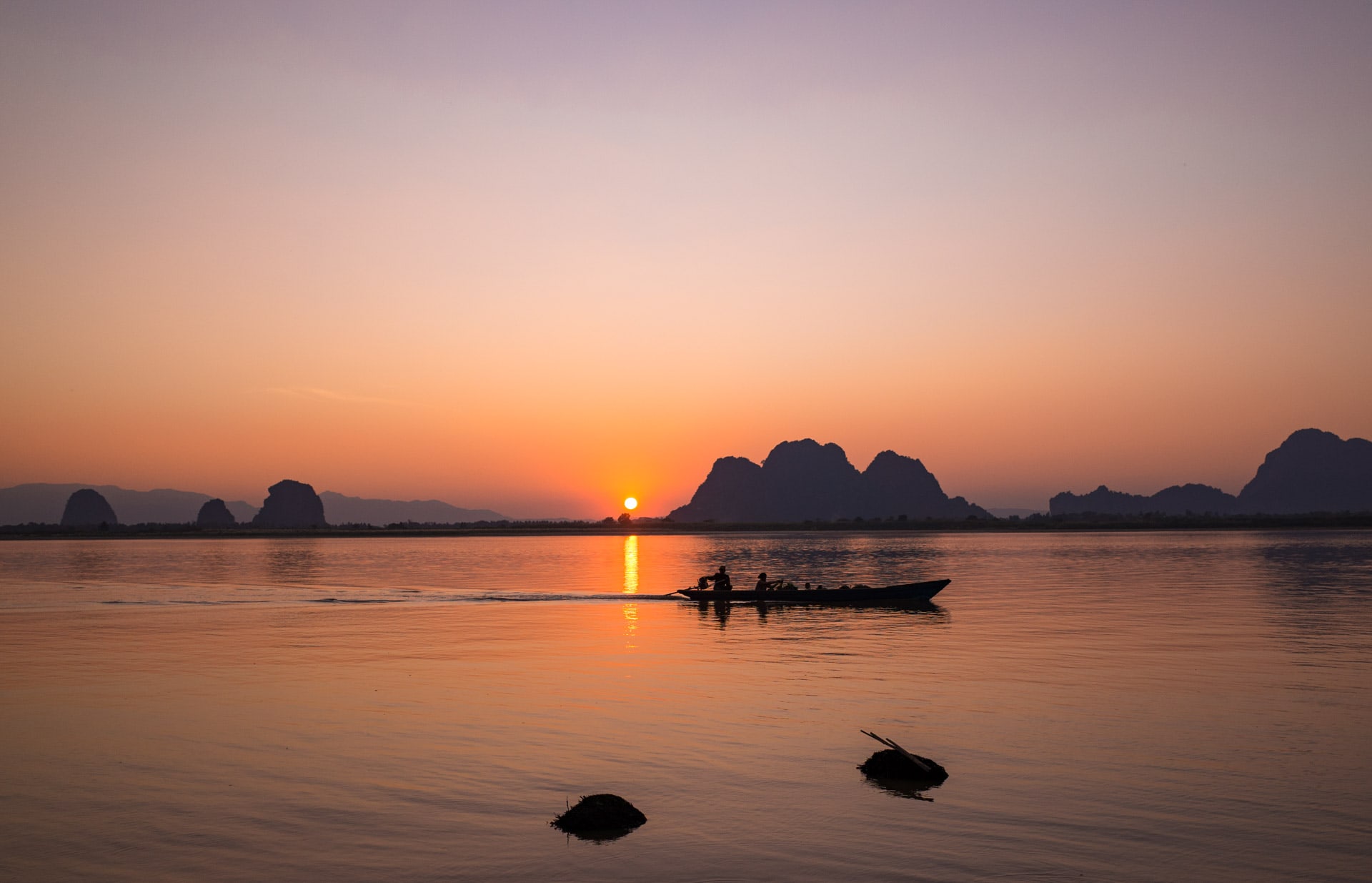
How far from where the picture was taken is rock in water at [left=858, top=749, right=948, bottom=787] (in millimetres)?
15016

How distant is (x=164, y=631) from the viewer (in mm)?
39406

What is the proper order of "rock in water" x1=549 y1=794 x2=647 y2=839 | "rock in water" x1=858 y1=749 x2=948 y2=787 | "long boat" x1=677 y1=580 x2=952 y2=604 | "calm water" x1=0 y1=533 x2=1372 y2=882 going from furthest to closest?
"long boat" x1=677 y1=580 x2=952 y2=604, "rock in water" x1=858 y1=749 x2=948 y2=787, "rock in water" x1=549 y1=794 x2=647 y2=839, "calm water" x1=0 y1=533 x2=1372 y2=882

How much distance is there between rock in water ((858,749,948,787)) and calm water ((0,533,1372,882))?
330 mm

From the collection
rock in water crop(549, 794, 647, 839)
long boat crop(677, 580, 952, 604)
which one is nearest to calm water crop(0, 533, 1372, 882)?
rock in water crop(549, 794, 647, 839)

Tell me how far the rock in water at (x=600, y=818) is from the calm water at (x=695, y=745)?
26 cm

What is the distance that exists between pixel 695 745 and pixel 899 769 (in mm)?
4140

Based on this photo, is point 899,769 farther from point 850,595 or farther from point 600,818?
point 850,595

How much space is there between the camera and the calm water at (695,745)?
11969 mm

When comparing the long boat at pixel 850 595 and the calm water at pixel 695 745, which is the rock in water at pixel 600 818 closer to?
the calm water at pixel 695 745

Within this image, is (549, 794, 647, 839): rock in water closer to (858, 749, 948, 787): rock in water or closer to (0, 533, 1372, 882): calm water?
(0, 533, 1372, 882): calm water

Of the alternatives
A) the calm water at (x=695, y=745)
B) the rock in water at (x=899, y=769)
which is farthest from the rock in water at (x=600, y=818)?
the rock in water at (x=899, y=769)

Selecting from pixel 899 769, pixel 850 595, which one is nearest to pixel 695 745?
pixel 899 769

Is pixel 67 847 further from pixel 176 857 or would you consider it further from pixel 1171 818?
pixel 1171 818

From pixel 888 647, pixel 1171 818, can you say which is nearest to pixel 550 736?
pixel 1171 818
